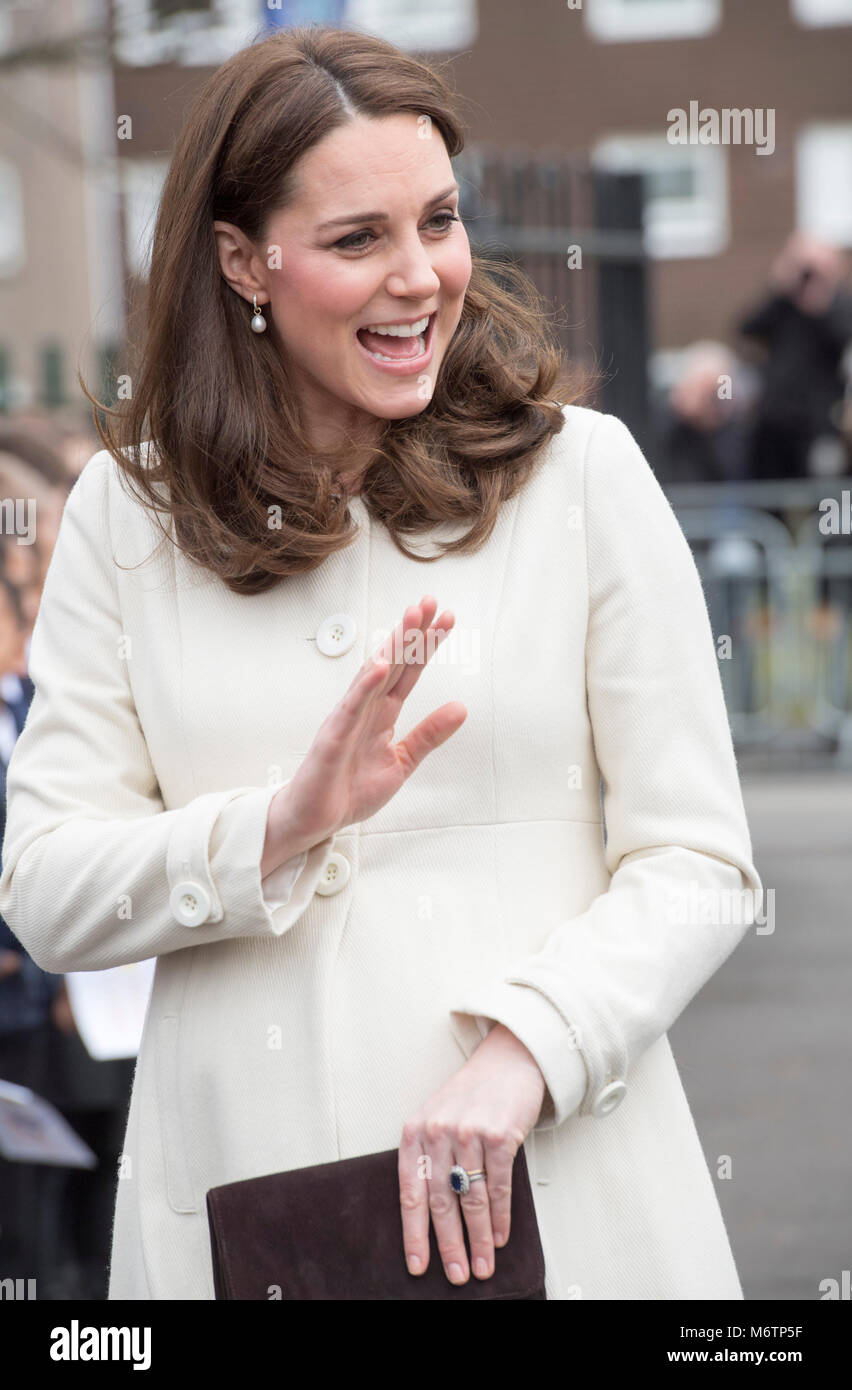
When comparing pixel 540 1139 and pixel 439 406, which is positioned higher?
pixel 439 406

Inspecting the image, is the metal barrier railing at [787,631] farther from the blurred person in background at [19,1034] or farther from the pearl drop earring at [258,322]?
the pearl drop earring at [258,322]

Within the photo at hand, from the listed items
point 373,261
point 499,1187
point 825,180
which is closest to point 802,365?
point 373,261

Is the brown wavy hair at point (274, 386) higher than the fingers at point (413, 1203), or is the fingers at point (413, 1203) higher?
the brown wavy hair at point (274, 386)

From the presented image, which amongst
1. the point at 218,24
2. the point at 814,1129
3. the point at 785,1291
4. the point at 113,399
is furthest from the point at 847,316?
the point at 113,399

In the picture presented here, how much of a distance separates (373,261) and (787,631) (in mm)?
8479

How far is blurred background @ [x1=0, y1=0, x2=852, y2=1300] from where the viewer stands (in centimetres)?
422

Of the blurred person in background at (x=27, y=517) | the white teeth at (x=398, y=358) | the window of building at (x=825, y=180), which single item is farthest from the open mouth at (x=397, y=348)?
the window of building at (x=825, y=180)

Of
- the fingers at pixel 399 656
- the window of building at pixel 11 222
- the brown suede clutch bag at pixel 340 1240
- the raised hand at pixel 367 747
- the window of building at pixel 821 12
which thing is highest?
the window of building at pixel 821 12

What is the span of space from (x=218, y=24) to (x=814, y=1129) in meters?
5.65

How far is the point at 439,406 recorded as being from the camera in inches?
89.0

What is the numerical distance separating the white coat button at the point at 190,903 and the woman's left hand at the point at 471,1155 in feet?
1.09

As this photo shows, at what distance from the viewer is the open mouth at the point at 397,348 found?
215 centimetres

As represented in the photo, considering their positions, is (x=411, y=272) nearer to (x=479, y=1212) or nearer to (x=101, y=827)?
(x=101, y=827)
